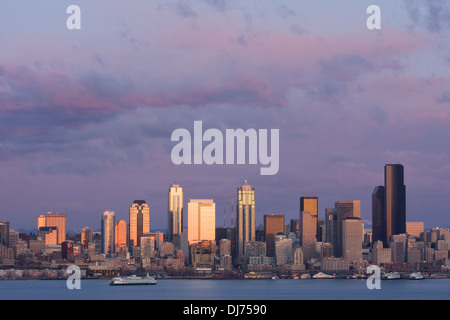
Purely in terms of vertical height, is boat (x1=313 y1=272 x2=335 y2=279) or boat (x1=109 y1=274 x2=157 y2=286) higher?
boat (x1=109 y1=274 x2=157 y2=286)

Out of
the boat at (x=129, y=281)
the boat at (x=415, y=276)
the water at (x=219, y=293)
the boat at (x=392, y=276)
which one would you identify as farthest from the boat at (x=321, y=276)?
the water at (x=219, y=293)

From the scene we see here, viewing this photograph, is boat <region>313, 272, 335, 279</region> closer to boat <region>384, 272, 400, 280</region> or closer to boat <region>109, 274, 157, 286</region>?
boat <region>384, 272, 400, 280</region>

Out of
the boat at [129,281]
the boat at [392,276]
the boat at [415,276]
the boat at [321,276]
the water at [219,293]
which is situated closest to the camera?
the water at [219,293]

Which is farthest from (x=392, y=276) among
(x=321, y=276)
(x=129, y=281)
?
(x=129, y=281)

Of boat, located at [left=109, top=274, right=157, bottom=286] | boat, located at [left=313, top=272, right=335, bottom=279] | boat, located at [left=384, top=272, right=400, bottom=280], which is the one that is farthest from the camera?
boat, located at [left=313, top=272, right=335, bottom=279]

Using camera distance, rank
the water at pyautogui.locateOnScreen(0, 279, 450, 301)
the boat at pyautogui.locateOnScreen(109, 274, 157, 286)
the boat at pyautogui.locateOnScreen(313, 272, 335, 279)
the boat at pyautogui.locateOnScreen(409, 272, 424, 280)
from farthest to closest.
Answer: the boat at pyautogui.locateOnScreen(313, 272, 335, 279)
the boat at pyautogui.locateOnScreen(409, 272, 424, 280)
the boat at pyautogui.locateOnScreen(109, 274, 157, 286)
the water at pyautogui.locateOnScreen(0, 279, 450, 301)

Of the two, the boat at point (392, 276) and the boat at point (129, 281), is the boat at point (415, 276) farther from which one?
the boat at point (129, 281)

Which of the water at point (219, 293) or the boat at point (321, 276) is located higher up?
the water at point (219, 293)

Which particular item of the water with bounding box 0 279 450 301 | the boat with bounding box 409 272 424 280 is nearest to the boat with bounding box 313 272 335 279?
the boat with bounding box 409 272 424 280

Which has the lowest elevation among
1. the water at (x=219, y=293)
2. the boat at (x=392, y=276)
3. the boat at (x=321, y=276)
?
the boat at (x=321, y=276)
